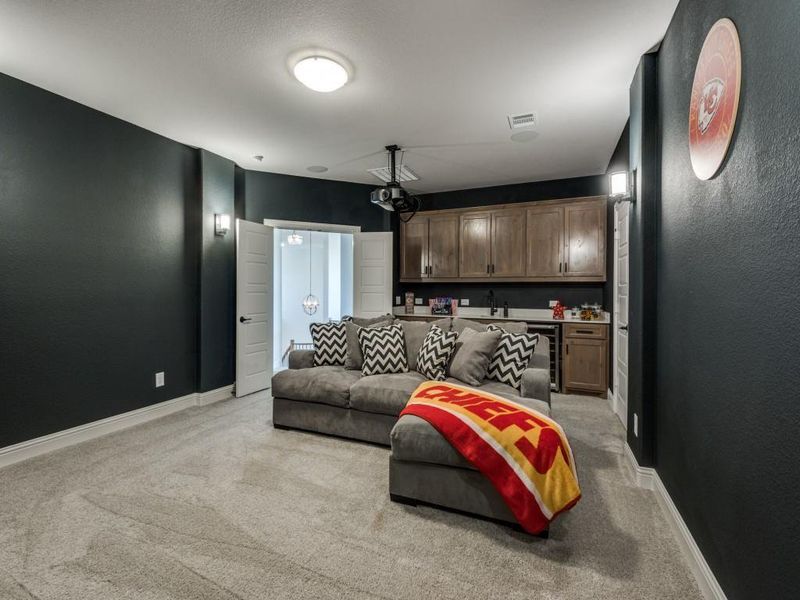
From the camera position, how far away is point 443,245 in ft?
18.3

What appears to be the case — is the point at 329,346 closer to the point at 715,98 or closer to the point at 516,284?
the point at 516,284

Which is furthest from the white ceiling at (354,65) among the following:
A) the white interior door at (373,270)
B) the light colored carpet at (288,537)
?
the light colored carpet at (288,537)

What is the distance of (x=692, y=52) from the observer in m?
1.78

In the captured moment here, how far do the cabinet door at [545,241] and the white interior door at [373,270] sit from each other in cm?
191

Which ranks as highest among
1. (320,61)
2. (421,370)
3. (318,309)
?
(320,61)

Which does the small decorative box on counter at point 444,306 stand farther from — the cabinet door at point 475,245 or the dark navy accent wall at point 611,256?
the dark navy accent wall at point 611,256

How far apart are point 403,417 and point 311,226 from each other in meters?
3.48

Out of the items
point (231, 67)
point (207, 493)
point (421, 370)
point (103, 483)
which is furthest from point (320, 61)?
point (103, 483)

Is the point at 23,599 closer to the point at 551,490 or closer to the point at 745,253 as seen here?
the point at 551,490

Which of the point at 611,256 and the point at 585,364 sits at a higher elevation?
the point at 611,256

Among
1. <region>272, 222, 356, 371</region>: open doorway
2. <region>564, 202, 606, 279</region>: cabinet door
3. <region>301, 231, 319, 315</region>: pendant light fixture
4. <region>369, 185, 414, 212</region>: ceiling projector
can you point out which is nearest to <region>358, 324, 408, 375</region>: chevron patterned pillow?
<region>369, 185, 414, 212</region>: ceiling projector

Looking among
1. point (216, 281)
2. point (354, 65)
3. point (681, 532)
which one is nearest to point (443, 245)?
point (216, 281)

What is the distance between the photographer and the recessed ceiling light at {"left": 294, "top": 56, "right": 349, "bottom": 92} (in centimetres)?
248

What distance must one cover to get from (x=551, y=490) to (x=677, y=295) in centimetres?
118
